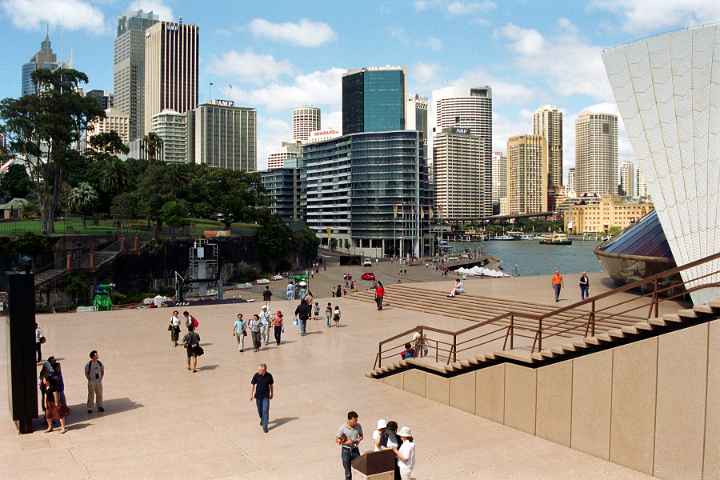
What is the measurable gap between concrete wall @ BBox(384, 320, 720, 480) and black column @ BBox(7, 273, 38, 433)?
7806 millimetres

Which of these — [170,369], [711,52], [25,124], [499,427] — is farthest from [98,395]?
[25,124]

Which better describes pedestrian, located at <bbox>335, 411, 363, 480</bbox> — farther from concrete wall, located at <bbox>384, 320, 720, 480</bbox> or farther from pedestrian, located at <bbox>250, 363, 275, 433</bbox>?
concrete wall, located at <bbox>384, 320, 720, 480</bbox>

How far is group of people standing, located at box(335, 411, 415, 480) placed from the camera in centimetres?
747

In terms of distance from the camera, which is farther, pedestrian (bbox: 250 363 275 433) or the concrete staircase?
pedestrian (bbox: 250 363 275 433)

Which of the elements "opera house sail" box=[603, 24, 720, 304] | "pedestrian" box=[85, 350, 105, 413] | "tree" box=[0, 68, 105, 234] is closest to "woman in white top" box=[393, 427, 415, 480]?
"pedestrian" box=[85, 350, 105, 413]

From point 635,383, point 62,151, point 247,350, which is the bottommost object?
point 247,350

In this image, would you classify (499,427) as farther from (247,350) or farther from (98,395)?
(247,350)

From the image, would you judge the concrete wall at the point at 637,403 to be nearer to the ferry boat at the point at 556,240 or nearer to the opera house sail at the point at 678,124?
the opera house sail at the point at 678,124

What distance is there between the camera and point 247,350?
1834 centimetres

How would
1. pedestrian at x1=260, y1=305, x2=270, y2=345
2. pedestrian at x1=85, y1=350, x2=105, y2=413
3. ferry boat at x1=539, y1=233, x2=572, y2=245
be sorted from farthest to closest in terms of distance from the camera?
1. ferry boat at x1=539, y1=233, x2=572, y2=245
2. pedestrian at x1=260, y1=305, x2=270, y2=345
3. pedestrian at x1=85, y1=350, x2=105, y2=413

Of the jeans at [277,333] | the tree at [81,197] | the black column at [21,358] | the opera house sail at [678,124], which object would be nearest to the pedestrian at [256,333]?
the jeans at [277,333]

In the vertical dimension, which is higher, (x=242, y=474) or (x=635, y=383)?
(x=635, y=383)

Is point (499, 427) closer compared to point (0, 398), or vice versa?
point (499, 427)

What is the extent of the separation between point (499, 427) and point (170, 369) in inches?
333
